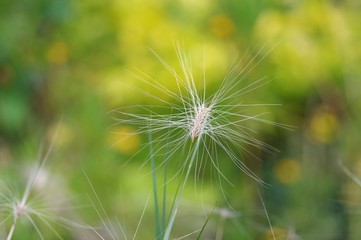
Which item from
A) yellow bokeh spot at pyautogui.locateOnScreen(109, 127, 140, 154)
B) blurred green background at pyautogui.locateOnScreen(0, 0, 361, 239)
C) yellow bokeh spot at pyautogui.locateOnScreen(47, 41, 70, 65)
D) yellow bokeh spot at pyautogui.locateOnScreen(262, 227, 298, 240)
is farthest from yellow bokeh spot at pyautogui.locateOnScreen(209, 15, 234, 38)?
yellow bokeh spot at pyautogui.locateOnScreen(262, 227, 298, 240)

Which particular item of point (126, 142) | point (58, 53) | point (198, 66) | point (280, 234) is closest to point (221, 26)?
point (198, 66)

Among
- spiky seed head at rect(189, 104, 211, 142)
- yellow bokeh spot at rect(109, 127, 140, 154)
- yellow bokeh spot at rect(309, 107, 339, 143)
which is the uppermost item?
yellow bokeh spot at rect(309, 107, 339, 143)

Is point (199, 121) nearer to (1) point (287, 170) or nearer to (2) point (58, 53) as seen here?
(1) point (287, 170)

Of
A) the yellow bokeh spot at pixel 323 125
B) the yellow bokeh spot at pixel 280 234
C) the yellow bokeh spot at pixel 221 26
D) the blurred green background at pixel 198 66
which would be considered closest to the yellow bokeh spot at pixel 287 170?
the blurred green background at pixel 198 66

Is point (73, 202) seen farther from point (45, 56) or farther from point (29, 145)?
point (45, 56)

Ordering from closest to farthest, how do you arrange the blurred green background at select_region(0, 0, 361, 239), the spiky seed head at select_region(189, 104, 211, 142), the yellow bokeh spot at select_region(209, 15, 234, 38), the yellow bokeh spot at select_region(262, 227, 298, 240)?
1. the spiky seed head at select_region(189, 104, 211, 142)
2. the yellow bokeh spot at select_region(262, 227, 298, 240)
3. the blurred green background at select_region(0, 0, 361, 239)
4. the yellow bokeh spot at select_region(209, 15, 234, 38)

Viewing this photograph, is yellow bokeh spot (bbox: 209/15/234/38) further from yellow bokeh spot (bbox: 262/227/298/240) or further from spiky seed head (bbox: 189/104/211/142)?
spiky seed head (bbox: 189/104/211/142)

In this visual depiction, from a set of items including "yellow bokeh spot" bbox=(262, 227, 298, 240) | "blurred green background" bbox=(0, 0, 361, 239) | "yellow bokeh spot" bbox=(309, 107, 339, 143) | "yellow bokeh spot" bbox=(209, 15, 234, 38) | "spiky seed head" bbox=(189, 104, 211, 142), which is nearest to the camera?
"spiky seed head" bbox=(189, 104, 211, 142)
